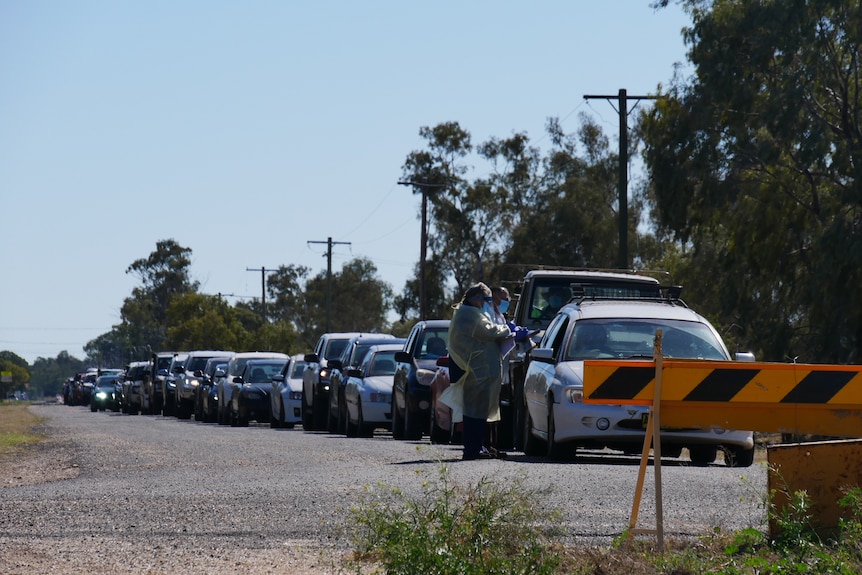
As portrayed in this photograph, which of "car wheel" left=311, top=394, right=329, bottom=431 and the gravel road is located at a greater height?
"car wheel" left=311, top=394, right=329, bottom=431

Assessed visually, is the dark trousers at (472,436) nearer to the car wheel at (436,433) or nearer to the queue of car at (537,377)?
the queue of car at (537,377)

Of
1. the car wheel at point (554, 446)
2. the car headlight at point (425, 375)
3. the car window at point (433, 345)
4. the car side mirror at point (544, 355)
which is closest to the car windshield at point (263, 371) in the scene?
the car window at point (433, 345)

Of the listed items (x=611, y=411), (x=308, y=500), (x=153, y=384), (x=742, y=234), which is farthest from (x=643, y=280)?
(x=153, y=384)

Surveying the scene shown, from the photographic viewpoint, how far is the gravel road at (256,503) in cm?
723

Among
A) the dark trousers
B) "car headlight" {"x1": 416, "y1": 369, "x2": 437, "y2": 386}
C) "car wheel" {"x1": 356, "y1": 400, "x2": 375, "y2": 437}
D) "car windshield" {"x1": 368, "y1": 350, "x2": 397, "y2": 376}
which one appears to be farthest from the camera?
"car windshield" {"x1": 368, "y1": 350, "x2": 397, "y2": 376}

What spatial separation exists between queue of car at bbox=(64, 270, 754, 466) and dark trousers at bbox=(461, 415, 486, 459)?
29.5 inches

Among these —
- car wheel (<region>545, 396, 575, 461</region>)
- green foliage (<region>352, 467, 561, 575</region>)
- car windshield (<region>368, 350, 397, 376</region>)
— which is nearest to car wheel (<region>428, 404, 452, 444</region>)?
car windshield (<region>368, 350, 397, 376</region>)

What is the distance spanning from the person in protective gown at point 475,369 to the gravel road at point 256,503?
397mm

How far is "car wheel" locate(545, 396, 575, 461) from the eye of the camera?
14062 millimetres

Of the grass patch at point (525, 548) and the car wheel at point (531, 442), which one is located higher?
the car wheel at point (531, 442)

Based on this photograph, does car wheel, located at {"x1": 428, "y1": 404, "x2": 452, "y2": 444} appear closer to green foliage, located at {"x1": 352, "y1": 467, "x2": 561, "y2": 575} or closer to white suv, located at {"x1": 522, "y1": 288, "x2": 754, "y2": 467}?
white suv, located at {"x1": 522, "y1": 288, "x2": 754, "y2": 467}

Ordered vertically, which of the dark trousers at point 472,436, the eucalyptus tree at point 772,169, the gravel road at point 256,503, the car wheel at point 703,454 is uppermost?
the eucalyptus tree at point 772,169

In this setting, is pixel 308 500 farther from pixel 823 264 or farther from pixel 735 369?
pixel 823 264

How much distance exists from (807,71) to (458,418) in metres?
21.1
